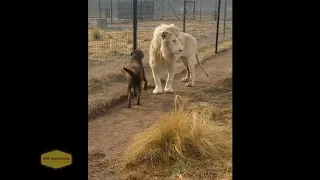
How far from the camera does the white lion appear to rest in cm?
608

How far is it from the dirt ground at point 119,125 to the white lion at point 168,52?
0.24 m

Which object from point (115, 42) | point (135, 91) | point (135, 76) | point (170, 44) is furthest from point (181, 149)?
point (115, 42)

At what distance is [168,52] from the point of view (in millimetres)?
6164

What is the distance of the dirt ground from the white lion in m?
0.24

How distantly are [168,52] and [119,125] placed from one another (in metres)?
1.93

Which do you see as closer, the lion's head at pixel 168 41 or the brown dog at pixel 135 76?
the brown dog at pixel 135 76

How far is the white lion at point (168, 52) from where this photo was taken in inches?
239

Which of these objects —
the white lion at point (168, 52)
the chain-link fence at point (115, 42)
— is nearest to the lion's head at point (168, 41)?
the white lion at point (168, 52)

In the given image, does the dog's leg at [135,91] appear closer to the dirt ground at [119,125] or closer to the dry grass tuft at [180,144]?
the dirt ground at [119,125]

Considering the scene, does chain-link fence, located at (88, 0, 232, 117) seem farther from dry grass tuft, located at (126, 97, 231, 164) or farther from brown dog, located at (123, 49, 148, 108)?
dry grass tuft, located at (126, 97, 231, 164)

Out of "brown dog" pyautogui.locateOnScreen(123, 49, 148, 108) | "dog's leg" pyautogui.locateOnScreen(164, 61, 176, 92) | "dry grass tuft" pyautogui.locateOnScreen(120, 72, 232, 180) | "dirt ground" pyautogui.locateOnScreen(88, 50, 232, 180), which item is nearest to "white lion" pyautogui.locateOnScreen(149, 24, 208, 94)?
"dog's leg" pyautogui.locateOnScreen(164, 61, 176, 92)
